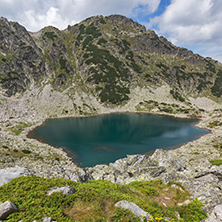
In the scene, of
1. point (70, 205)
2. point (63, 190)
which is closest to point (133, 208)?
point (70, 205)

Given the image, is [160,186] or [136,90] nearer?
[160,186]

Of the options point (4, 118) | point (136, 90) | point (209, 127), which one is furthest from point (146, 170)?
point (136, 90)

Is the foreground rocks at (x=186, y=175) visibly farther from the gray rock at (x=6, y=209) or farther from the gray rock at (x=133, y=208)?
the gray rock at (x=6, y=209)

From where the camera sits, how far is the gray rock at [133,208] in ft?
29.2

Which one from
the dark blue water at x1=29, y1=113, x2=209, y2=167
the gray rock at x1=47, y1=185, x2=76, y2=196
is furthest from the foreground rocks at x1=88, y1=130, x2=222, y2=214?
the dark blue water at x1=29, y1=113, x2=209, y2=167

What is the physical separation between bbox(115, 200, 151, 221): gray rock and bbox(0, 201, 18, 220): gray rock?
710 centimetres

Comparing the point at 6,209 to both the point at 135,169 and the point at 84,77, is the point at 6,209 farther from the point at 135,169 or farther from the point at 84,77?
the point at 84,77

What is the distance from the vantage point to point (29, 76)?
14875 centimetres

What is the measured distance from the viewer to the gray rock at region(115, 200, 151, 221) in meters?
8.91

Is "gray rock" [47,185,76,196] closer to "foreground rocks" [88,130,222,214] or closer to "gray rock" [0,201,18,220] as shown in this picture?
"gray rock" [0,201,18,220]

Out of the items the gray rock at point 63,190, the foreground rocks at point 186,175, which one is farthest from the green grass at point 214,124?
the gray rock at point 63,190

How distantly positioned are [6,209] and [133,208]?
840 centimetres

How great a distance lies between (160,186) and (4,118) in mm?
109957

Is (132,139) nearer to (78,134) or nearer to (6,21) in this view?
(78,134)
